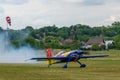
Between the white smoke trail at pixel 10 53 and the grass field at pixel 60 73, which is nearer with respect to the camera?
the grass field at pixel 60 73

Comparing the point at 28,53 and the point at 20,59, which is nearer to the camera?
the point at 20,59

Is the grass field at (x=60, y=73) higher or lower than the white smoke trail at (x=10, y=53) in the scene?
lower

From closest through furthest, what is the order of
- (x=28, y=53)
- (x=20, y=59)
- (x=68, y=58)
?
(x=68, y=58)
(x=20, y=59)
(x=28, y=53)

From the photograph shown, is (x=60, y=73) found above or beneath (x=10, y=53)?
beneath

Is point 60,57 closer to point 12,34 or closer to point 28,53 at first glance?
point 28,53

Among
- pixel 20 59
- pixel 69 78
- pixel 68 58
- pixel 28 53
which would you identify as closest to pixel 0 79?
pixel 69 78

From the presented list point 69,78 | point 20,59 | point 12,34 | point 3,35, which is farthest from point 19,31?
point 69,78

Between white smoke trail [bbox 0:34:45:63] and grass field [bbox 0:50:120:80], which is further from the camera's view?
white smoke trail [bbox 0:34:45:63]

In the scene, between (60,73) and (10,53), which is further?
(10,53)

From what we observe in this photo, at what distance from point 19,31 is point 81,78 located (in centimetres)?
5019

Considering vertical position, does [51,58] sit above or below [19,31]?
below

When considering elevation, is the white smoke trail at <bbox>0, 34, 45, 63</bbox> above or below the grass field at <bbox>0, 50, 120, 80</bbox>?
above

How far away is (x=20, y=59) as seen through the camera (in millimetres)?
67312

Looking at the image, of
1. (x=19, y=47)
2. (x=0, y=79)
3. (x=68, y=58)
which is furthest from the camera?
(x=19, y=47)
